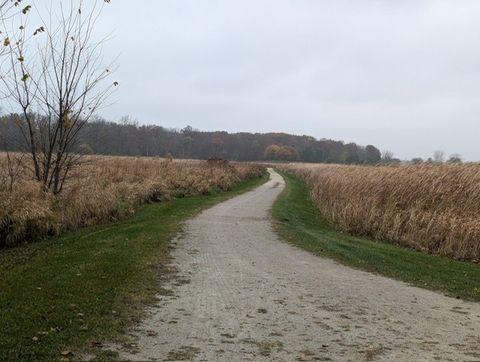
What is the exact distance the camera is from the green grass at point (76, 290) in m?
4.67

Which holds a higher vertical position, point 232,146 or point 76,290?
point 232,146

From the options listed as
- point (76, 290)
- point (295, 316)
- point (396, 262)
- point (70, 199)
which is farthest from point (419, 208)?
point (76, 290)

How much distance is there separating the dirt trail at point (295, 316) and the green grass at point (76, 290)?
36 cm

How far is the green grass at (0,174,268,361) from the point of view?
4672 mm

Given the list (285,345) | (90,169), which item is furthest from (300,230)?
(90,169)

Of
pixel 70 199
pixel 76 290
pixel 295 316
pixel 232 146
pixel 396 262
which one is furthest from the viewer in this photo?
pixel 232 146

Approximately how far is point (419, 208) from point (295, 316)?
10152 millimetres

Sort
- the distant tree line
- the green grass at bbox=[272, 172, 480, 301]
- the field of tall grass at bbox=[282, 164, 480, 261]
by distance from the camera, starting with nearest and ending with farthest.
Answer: the green grass at bbox=[272, 172, 480, 301]
the field of tall grass at bbox=[282, 164, 480, 261]
the distant tree line

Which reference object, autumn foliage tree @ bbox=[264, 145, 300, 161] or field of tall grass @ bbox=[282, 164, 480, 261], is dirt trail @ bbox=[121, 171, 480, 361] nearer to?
field of tall grass @ bbox=[282, 164, 480, 261]

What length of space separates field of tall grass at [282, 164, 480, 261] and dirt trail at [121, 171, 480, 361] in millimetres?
4777

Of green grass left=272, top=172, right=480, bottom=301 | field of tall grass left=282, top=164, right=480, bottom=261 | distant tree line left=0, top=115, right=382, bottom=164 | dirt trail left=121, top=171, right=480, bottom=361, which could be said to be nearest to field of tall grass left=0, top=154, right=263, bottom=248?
dirt trail left=121, top=171, right=480, bottom=361

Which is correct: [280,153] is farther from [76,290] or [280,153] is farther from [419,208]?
[76,290]

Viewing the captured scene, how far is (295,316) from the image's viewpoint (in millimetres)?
6043

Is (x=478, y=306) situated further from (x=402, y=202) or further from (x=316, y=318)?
(x=402, y=202)
